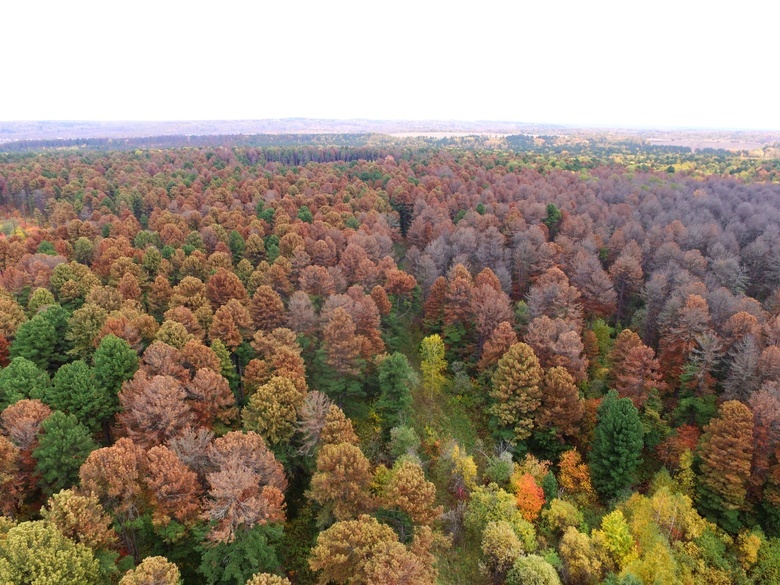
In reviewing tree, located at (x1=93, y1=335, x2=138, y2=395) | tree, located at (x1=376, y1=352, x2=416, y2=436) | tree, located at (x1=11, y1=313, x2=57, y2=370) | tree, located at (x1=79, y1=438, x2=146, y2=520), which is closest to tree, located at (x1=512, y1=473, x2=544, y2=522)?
tree, located at (x1=376, y1=352, x2=416, y2=436)

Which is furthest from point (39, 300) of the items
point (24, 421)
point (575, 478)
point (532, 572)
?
point (575, 478)

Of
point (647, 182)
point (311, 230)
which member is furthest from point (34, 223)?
point (647, 182)

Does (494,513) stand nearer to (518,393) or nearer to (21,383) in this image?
(518,393)

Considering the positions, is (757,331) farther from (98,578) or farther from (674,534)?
(98,578)

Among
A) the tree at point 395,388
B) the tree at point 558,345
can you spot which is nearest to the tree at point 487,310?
the tree at point 558,345

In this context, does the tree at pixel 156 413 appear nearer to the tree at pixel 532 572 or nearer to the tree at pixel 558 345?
the tree at pixel 532 572

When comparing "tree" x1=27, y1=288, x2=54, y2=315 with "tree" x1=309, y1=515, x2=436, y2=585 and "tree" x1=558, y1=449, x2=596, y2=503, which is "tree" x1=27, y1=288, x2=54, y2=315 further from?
"tree" x1=558, y1=449, x2=596, y2=503
